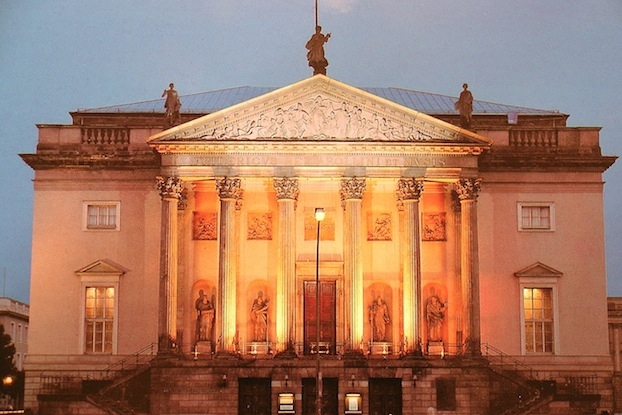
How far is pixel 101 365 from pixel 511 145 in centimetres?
2134

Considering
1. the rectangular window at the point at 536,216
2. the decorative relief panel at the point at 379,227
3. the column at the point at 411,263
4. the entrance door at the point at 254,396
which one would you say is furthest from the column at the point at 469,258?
the entrance door at the point at 254,396

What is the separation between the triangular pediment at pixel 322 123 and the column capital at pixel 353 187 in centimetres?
177

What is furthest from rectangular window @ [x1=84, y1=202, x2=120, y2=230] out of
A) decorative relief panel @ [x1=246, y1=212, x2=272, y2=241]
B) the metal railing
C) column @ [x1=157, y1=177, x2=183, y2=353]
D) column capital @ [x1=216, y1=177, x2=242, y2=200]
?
decorative relief panel @ [x1=246, y1=212, x2=272, y2=241]

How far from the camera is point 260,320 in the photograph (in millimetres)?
46969

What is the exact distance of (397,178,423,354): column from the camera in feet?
145

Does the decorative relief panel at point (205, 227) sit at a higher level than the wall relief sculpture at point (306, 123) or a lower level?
lower

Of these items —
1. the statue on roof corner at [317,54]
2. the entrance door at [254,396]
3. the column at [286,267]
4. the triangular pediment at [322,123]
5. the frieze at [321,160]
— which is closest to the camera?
the entrance door at [254,396]

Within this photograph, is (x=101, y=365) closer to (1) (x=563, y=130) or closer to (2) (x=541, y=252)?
(2) (x=541, y=252)

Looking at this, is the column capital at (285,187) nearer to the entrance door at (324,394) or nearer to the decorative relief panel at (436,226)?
the decorative relief panel at (436,226)

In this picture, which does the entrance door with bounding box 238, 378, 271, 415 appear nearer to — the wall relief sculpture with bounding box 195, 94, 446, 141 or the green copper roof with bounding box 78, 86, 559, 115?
the wall relief sculpture with bounding box 195, 94, 446, 141

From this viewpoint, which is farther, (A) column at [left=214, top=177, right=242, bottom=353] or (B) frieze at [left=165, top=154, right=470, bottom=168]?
(B) frieze at [left=165, top=154, right=470, bottom=168]

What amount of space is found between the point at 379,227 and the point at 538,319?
8379 millimetres

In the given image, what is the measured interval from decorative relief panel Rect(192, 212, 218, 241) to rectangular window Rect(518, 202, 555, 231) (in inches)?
552

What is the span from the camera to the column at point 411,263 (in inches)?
1746
